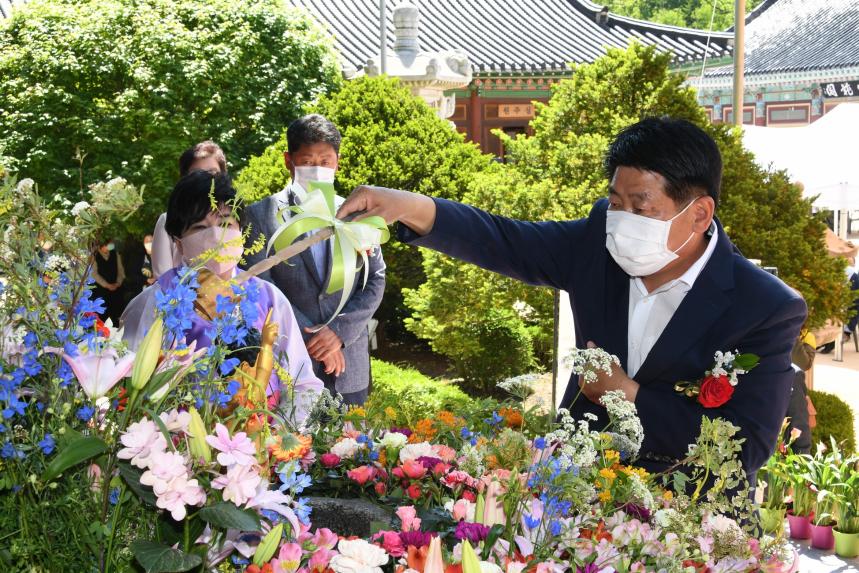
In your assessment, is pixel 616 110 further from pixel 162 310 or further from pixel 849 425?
pixel 162 310

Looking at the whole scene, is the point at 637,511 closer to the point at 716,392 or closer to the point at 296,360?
the point at 716,392

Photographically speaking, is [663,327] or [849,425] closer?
[663,327]

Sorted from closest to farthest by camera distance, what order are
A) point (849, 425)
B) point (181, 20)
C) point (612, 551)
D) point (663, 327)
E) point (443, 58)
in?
1. point (612, 551)
2. point (663, 327)
3. point (849, 425)
4. point (181, 20)
5. point (443, 58)

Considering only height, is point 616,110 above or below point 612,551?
above

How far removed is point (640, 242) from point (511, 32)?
19.4 metres

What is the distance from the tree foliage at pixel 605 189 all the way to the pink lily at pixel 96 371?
17.7 feet

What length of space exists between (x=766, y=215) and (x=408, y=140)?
4126 millimetres

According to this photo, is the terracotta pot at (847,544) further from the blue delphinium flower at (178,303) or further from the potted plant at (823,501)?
the blue delphinium flower at (178,303)

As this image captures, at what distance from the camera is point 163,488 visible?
1257 millimetres

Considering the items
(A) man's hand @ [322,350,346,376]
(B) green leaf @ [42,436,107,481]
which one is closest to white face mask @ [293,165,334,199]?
(A) man's hand @ [322,350,346,376]

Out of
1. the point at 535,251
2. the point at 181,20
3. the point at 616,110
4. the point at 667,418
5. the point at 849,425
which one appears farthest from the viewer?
the point at 181,20

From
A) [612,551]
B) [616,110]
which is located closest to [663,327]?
[612,551]

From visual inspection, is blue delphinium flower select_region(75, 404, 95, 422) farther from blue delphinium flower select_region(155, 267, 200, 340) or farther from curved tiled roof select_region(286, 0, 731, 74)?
curved tiled roof select_region(286, 0, 731, 74)

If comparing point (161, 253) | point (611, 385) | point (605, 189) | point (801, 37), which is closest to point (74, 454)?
point (611, 385)
